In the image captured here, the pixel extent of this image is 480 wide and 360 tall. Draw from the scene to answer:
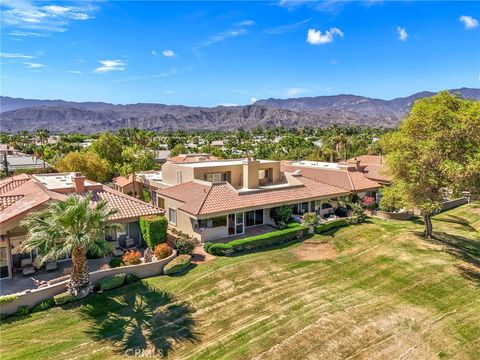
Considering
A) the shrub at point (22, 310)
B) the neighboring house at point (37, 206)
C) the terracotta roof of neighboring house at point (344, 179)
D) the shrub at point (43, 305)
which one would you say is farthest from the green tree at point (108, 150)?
the shrub at point (22, 310)

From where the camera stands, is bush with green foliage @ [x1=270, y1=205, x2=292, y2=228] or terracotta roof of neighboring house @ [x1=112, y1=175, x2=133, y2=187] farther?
terracotta roof of neighboring house @ [x1=112, y1=175, x2=133, y2=187]

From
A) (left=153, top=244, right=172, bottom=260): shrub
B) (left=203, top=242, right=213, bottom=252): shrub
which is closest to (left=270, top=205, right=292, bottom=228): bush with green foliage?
(left=203, top=242, right=213, bottom=252): shrub

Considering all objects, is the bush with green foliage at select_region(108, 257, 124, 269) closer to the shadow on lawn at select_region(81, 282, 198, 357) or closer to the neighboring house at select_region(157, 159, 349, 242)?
the shadow on lawn at select_region(81, 282, 198, 357)

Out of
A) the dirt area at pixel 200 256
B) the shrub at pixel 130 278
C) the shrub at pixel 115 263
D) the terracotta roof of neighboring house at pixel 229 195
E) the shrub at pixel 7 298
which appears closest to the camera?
the shrub at pixel 7 298

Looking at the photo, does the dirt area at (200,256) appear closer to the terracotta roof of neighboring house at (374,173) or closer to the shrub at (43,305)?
the shrub at (43,305)

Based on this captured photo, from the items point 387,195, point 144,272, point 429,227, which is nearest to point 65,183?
point 144,272

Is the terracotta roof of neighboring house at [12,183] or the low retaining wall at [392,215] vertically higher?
the terracotta roof of neighboring house at [12,183]
